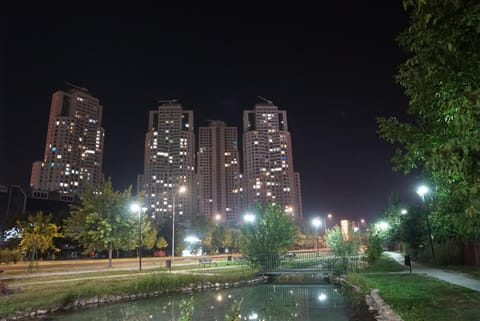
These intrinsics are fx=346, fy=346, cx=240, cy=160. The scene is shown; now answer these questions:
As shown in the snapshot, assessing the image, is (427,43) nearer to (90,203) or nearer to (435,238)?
(435,238)

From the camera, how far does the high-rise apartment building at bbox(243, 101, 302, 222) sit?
520 ft

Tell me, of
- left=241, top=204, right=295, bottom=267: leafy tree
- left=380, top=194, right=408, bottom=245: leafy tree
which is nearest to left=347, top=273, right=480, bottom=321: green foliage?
left=241, top=204, right=295, bottom=267: leafy tree

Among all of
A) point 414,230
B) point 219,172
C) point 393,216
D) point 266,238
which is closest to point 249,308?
point 266,238

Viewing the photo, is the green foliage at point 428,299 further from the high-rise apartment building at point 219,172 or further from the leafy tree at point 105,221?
the high-rise apartment building at point 219,172

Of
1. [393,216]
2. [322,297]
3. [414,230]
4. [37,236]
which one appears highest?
[393,216]

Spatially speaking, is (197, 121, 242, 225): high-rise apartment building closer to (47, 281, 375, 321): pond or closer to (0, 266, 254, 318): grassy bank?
(0, 266, 254, 318): grassy bank

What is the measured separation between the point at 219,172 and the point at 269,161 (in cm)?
3742

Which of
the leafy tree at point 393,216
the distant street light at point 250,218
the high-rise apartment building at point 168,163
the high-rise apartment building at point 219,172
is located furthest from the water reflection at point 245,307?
the high-rise apartment building at point 219,172

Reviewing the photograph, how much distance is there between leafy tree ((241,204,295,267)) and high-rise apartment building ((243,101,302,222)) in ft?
409

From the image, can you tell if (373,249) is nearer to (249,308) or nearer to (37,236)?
(249,308)

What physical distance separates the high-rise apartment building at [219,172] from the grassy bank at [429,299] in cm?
16381

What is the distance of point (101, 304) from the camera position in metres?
17.6

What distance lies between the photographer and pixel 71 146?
160 meters

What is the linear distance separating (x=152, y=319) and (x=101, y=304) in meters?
5.00
